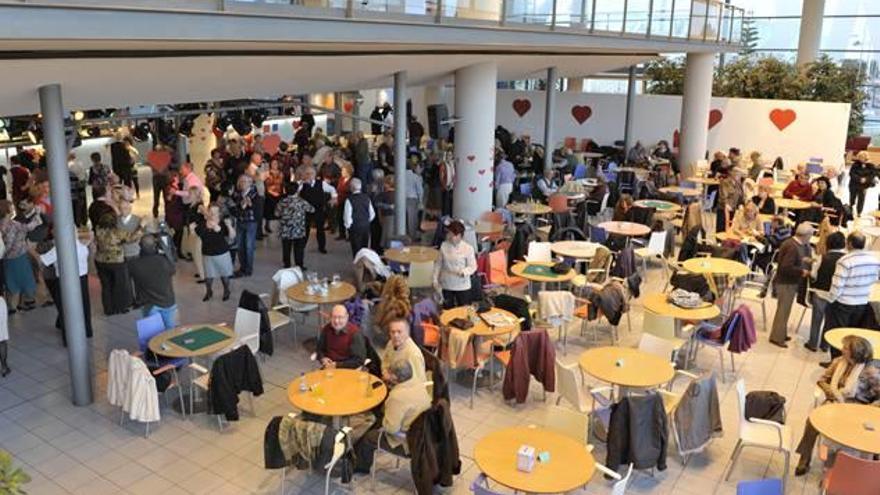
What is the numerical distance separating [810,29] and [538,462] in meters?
24.1

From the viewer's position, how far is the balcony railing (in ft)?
20.3

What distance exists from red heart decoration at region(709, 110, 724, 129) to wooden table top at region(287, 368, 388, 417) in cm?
1698

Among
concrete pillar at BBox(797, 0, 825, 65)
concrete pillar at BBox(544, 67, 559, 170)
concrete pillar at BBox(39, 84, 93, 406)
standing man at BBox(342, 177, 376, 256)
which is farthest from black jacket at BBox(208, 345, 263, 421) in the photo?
concrete pillar at BBox(797, 0, 825, 65)

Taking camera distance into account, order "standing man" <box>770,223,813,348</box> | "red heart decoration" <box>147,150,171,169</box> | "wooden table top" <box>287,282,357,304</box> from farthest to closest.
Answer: "red heart decoration" <box>147,150,171,169</box> → "standing man" <box>770,223,813,348</box> → "wooden table top" <box>287,282,357,304</box>

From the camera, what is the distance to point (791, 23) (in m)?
27.9

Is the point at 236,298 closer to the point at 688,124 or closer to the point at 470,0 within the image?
the point at 470,0

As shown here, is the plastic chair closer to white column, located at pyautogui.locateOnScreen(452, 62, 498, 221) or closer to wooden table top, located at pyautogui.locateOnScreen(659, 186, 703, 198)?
white column, located at pyautogui.locateOnScreen(452, 62, 498, 221)

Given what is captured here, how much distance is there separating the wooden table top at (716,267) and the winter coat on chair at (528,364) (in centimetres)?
318

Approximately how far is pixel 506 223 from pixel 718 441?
21.7ft

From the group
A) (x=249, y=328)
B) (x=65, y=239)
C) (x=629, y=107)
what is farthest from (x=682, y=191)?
(x=65, y=239)

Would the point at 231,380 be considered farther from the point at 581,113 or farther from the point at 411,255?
the point at 581,113

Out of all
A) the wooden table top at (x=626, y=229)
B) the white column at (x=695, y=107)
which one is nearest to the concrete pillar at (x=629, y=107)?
the white column at (x=695, y=107)

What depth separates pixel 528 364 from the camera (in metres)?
7.50

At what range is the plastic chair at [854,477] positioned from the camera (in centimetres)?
537
